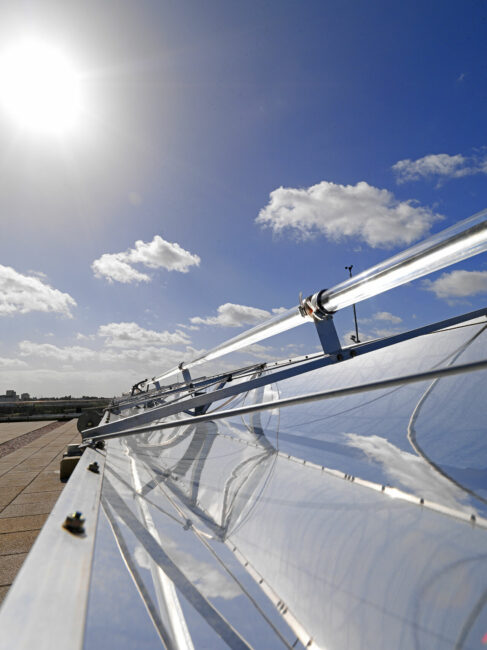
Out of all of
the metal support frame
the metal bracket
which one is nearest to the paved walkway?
the metal support frame

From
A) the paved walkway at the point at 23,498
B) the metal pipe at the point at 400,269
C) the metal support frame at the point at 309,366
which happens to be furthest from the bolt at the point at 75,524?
the paved walkway at the point at 23,498

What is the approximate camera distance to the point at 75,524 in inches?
45.8

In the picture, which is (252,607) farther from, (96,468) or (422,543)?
(96,468)

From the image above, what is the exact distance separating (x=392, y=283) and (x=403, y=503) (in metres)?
1.02

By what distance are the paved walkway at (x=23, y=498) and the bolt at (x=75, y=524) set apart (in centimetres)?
245

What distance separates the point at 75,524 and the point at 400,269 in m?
1.69

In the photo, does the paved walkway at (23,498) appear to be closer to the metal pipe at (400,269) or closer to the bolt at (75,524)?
the bolt at (75,524)

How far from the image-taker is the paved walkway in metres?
3.41

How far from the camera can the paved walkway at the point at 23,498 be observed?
3.41 metres

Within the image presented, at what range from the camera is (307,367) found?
220 centimetres

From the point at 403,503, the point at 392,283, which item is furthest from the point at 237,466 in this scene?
the point at 392,283

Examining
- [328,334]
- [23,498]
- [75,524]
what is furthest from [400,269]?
[23,498]

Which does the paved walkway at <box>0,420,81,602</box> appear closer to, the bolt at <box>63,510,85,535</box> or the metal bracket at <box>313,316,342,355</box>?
the bolt at <box>63,510,85,535</box>

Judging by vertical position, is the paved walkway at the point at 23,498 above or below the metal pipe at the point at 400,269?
below
